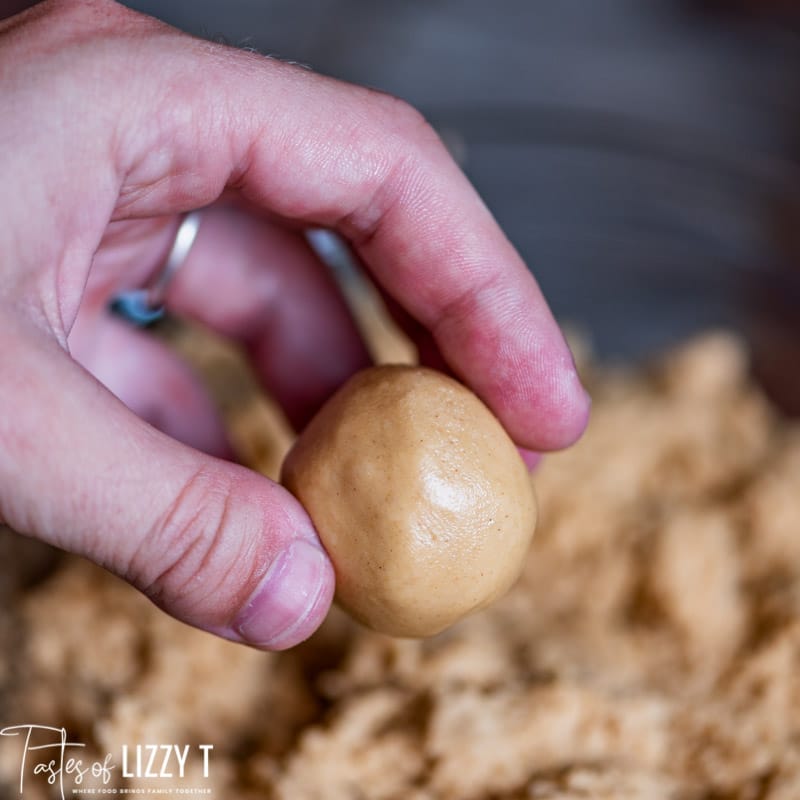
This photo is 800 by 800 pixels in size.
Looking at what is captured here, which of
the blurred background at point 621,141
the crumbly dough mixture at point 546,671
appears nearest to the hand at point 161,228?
the crumbly dough mixture at point 546,671

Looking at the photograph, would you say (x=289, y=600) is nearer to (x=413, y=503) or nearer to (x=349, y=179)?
(x=413, y=503)

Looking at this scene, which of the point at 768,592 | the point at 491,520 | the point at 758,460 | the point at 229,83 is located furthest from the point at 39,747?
the point at 758,460

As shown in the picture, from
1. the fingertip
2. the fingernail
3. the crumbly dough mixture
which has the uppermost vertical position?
the fingernail

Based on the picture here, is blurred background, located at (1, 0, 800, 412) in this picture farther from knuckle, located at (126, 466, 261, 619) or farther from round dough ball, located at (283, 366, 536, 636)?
knuckle, located at (126, 466, 261, 619)

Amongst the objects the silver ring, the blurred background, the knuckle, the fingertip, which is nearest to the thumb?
the knuckle

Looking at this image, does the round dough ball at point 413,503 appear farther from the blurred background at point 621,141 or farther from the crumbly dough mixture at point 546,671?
the blurred background at point 621,141
